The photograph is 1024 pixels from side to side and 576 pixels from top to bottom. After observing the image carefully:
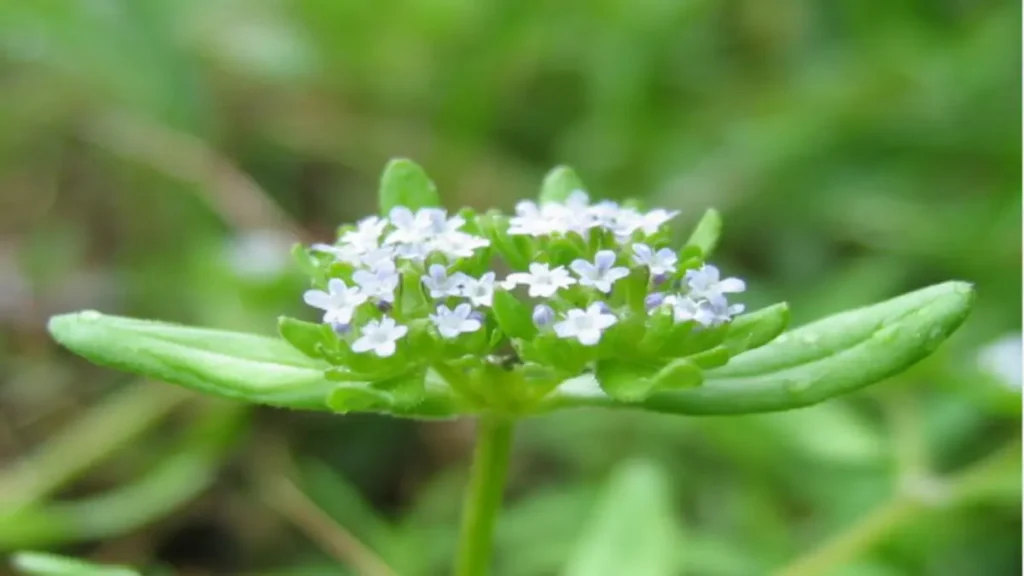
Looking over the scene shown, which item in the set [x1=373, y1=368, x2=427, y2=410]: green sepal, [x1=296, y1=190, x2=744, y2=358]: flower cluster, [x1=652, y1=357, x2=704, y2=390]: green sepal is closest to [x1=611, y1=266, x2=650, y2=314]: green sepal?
[x1=296, y1=190, x2=744, y2=358]: flower cluster

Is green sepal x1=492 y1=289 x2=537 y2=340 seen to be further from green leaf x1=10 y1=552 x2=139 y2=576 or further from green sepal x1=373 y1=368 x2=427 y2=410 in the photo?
green leaf x1=10 y1=552 x2=139 y2=576

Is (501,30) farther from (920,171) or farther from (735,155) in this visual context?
(920,171)

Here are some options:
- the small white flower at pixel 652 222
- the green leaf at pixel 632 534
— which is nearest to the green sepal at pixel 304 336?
the small white flower at pixel 652 222

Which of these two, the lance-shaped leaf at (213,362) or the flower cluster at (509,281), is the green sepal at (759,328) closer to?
the flower cluster at (509,281)

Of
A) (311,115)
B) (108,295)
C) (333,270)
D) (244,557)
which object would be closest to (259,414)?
(244,557)

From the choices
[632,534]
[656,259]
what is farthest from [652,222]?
[632,534]

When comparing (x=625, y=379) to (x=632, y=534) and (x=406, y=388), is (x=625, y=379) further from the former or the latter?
(x=632, y=534)
